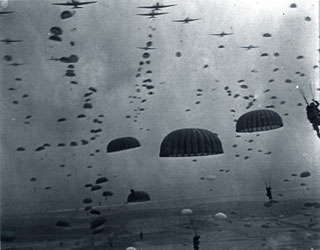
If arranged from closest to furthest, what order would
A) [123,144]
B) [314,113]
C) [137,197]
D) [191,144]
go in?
[191,144] → [314,113] → [123,144] → [137,197]

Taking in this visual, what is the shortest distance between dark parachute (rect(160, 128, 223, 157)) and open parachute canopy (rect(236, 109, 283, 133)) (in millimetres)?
6557

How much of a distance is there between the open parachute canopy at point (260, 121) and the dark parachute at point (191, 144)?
656 cm

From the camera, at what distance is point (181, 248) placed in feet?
132

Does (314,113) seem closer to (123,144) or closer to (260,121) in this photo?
(260,121)

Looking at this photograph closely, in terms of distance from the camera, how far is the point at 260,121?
28.4m

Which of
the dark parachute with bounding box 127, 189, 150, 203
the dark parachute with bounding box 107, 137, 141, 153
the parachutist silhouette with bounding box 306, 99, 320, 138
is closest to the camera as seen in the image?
the parachutist silhouette with bounding box 306, 99, 320, 138

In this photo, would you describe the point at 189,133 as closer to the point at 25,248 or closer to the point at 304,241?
the point at 304,241

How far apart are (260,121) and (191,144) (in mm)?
8273

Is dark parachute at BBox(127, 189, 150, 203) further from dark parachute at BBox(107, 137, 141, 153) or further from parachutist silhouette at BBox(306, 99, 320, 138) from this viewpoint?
parachutist silhouette at BBox(306, 99, 320, 138)

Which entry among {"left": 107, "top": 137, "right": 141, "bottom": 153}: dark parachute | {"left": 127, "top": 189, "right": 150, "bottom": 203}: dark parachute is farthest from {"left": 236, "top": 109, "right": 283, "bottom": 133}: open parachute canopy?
{"left": 127, "top": 189, "right": 150, "bottom": 203}: dark parachute

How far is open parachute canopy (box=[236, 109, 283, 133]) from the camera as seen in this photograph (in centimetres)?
2831

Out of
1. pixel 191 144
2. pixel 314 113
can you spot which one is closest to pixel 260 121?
pixel 314 113

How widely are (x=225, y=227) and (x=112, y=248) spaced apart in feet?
55.9

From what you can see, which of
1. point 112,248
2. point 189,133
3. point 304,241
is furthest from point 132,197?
point 189,133
